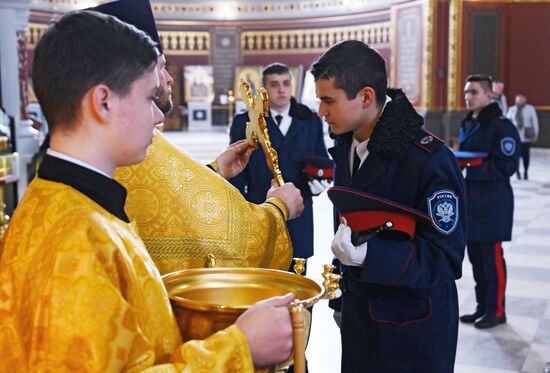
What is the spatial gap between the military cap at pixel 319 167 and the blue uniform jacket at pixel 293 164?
3.1 inches

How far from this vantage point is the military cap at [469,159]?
507 centimetres

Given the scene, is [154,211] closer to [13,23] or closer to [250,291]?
[250,291]

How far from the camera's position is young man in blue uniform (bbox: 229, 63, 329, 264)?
14.6ft

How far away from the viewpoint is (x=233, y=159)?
2.71 metres

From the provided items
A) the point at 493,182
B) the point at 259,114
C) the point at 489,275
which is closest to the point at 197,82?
the point at 493,182

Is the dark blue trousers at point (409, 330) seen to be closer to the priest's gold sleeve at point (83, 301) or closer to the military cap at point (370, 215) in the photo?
the military cap at point (370, 215)

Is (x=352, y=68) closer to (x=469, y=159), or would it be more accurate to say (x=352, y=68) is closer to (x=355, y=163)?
(x=355, y=163)

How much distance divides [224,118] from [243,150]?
2221 centimetres

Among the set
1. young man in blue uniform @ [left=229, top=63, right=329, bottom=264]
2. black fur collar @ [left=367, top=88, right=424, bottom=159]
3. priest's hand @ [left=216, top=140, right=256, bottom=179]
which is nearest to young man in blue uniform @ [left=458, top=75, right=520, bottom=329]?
young man in blue uniform @ [left=229, top=63, right=329, bottom=264]

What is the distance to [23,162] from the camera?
10000 mm

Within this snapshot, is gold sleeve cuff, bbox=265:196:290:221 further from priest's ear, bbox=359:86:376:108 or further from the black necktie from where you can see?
priest's ear, bbox=359:86:376:108

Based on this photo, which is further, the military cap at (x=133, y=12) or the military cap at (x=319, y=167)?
the military cap at (x=319, y=167)

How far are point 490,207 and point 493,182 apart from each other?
18 cm

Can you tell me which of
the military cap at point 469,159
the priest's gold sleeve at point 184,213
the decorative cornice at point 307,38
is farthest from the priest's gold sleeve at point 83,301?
the decorative cornice at point 307,38
